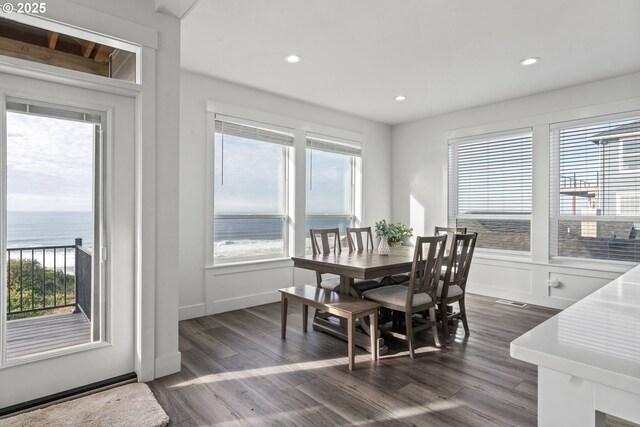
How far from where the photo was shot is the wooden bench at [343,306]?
2.73 m

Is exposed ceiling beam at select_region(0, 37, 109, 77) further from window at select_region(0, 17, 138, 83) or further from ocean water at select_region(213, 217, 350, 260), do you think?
ocean water at select_region(213, 217, 350, 260)

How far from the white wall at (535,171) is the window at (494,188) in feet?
0.44

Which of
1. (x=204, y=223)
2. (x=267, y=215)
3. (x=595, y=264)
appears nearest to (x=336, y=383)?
(x=204, y=223)

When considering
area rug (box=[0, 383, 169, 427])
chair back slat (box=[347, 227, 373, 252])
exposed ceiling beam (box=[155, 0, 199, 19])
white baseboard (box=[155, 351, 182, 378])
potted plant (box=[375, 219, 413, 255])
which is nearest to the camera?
area rug (box=[0, 383, 169, 427])

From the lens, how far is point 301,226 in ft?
16.3

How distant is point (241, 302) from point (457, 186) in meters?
3.66

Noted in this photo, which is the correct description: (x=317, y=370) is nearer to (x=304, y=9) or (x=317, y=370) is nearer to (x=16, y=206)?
(x=16, y=206)

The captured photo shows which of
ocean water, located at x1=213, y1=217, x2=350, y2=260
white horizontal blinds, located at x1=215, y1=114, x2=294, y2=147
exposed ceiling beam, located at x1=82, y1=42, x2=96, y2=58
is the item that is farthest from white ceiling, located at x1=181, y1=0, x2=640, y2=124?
ocean water, located at x1=213, y1=217, x2=350, y2=260

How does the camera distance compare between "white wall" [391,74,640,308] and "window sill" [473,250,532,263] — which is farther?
"window sill" [473,250,532,263]

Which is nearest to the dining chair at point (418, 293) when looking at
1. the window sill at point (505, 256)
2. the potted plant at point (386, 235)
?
the potted plant at point (386, 235)

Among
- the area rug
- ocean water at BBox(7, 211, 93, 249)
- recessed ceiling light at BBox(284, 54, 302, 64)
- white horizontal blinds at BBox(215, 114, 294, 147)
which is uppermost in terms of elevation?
recessed ceiling light at BBox(284, 54, 302, 64)

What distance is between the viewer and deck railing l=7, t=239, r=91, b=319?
2.16 m

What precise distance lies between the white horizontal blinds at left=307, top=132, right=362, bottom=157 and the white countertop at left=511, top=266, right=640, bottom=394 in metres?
4.36

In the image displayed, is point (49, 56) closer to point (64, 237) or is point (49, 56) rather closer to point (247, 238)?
point (64, 237)
